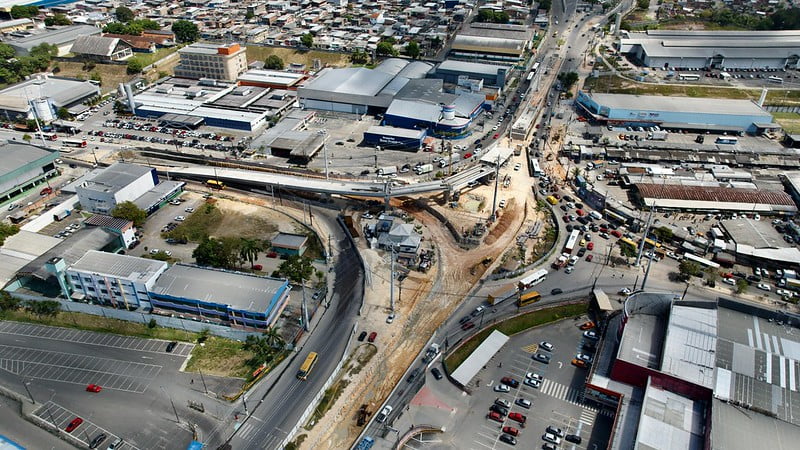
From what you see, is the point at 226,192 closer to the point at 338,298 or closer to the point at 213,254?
the point at 213,254

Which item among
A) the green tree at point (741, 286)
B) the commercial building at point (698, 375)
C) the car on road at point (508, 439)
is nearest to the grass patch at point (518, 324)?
the commercial building at point (698, 375)

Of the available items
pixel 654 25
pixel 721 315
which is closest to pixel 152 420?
pixel 721 315

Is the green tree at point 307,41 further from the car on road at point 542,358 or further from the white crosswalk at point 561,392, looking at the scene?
the white crosswalk at point 561,392

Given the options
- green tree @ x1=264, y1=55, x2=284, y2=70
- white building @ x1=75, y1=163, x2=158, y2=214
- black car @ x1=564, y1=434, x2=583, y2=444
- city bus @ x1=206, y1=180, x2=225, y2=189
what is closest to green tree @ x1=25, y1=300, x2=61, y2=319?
white building @ x1=75, y1=163, x2=158, y2=214

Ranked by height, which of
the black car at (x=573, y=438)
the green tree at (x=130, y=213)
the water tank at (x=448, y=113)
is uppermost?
the water tank at (x=448, y=113)

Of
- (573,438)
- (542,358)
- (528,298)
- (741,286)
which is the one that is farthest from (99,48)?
(741,286)
